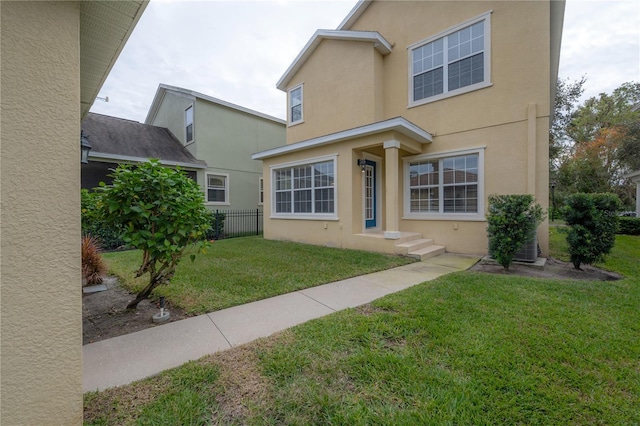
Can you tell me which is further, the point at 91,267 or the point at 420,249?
the point at 420,249

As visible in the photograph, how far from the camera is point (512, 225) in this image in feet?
18.5

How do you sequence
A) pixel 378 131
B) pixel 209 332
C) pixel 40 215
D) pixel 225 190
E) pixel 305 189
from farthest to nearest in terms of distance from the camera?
pixel 225 190 → pixel 305 189 → pixel 378 131 → pixel 209 332 → pixel 40 215

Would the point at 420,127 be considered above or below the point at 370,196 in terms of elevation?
above

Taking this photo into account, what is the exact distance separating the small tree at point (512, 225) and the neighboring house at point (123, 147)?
1147 centimetres

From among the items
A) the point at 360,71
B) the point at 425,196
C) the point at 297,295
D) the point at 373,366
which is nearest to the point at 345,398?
the point at 373,366

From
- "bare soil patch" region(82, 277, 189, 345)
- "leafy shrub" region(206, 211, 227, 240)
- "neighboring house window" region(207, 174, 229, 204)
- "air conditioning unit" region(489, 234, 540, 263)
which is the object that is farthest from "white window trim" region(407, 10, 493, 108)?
"neighboring house window" region(207, 174, 229, 204)

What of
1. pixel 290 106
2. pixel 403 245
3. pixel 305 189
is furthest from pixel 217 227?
pixel 403 245

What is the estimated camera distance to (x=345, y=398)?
2043 millimetres

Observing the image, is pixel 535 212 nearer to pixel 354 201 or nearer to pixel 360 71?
pixel 354 201

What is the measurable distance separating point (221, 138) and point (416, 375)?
14.6 meters

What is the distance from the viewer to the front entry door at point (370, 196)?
9.22 meters

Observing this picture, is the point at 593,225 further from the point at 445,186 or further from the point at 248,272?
the point at 248,272

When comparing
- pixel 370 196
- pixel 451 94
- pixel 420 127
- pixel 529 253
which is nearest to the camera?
pixel 529 253

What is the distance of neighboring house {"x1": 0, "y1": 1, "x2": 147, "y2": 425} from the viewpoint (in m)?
1.49
